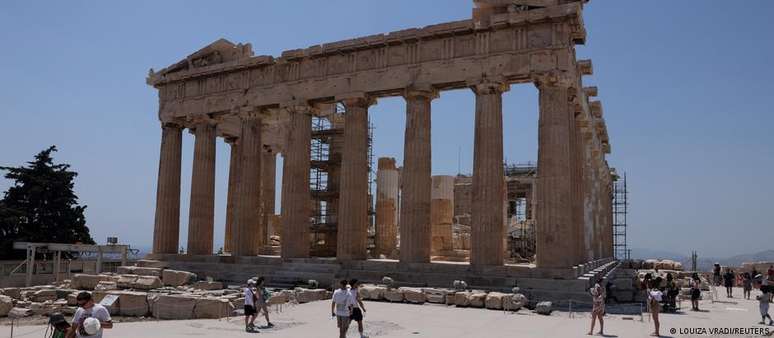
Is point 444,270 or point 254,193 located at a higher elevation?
point 254,193

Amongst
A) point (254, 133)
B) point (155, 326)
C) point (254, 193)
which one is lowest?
point (155, 326)

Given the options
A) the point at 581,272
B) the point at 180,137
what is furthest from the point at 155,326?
the point at 180,137

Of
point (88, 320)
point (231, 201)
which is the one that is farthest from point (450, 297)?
point (231, 201)

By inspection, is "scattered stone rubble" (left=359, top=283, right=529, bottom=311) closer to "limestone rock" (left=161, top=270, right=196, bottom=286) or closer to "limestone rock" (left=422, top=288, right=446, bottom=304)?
"limestone rock" (left=422, top=288, right=446, bottom=304)

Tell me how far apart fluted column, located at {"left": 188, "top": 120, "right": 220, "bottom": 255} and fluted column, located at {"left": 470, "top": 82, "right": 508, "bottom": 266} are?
51.0 ft

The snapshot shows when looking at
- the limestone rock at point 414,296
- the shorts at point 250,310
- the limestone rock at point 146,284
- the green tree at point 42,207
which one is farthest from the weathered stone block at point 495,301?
the green tree at point 42,207

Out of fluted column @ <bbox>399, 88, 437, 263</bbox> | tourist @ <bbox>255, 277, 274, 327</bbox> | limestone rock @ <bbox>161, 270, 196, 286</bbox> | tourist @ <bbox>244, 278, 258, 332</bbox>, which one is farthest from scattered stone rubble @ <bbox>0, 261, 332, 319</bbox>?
fluted column @ <bbox>399, 88, 437, 263</bbox>

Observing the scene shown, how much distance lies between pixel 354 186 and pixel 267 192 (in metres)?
12.9

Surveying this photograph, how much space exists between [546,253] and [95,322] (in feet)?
61.9

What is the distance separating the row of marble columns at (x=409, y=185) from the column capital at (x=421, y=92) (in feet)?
0.14

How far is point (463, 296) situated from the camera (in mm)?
21953

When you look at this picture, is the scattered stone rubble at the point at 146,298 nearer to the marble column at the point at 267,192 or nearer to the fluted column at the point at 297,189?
the fluted column at the point at 297,189

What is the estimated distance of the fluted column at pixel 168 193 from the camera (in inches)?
1410

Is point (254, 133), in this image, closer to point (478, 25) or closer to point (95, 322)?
point (478, 25)
